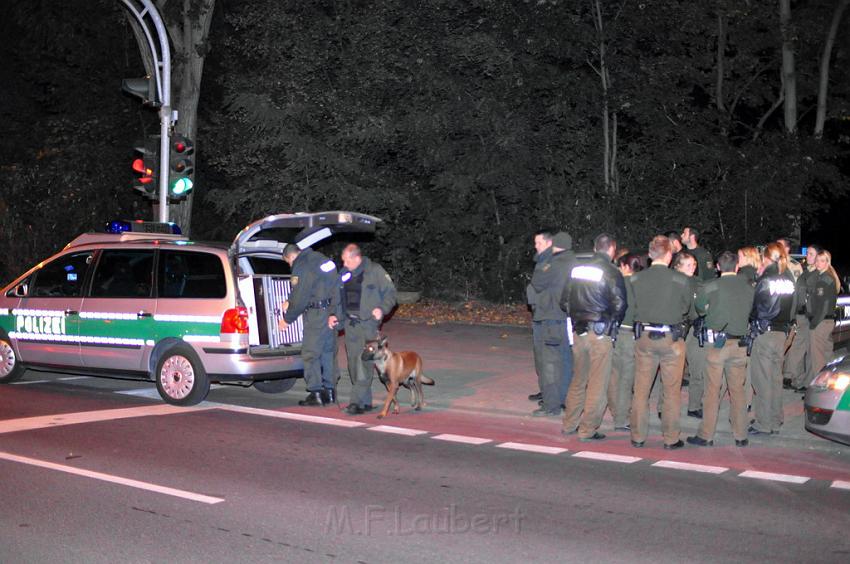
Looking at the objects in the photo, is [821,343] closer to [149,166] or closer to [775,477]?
[775,477]

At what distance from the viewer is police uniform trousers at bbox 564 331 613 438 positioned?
9.32m

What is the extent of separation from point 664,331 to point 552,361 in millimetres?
1848

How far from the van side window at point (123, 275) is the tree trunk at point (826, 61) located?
2320 centimetres

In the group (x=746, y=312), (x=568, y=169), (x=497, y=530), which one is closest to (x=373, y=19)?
(x=568, y=169)

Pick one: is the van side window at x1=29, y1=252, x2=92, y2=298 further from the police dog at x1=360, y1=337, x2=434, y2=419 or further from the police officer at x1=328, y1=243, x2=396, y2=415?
the police dog at x1=360, y1=337, x2=434, y2=419

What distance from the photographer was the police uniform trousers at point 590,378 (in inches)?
367

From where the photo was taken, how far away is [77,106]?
30016 millimetres

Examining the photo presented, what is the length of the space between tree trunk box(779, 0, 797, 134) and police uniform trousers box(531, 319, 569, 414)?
19.8 m

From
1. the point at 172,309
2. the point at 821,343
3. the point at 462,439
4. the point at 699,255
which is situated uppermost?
the point at 699,255

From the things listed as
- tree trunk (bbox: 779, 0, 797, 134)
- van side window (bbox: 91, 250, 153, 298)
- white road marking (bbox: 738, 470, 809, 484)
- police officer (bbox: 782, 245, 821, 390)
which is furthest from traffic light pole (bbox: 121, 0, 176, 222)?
tree trunk (bbox: 779, 0, 797, 134)

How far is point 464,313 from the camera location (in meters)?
22.0

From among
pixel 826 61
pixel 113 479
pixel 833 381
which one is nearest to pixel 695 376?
pixel 833 381

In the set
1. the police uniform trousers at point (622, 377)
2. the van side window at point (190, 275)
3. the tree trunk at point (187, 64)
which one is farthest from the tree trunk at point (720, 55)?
the van side window at point (190, 275)

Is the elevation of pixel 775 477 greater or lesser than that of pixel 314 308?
lesser
